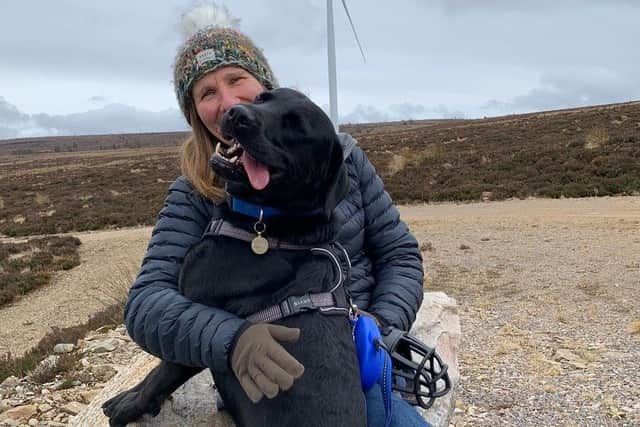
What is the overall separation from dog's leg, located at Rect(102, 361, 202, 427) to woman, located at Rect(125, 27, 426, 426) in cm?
19

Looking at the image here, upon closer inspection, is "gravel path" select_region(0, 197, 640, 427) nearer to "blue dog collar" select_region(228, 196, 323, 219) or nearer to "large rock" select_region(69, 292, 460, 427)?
"large rock" select_region(69, 292, 460, 427)

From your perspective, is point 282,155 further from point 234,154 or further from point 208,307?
point 208,307

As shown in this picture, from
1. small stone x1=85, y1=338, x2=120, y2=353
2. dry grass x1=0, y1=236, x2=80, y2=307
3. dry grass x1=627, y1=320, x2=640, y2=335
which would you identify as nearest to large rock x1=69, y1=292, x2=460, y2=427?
small stone x1=85, y1=338, x2=120, y2=353

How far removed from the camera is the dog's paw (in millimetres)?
2082

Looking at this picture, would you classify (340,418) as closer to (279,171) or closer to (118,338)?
(279,171)

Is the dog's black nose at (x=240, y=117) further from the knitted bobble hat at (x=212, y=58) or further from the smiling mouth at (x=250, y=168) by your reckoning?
the knitted bobble hat at (x=212, y=58)

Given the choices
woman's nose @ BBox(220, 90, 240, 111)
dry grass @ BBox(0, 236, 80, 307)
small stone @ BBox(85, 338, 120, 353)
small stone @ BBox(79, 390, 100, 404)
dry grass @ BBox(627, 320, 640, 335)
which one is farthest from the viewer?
dry grass @ BBox(0, 236, 80, 307)

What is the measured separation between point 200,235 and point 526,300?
5.40m

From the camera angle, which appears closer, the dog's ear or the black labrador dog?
the black labrador dog

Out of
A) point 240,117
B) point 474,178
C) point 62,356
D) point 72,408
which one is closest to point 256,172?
point 240,117

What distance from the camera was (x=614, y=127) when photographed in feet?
71.6

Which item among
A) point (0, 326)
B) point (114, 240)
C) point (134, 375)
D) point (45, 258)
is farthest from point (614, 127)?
point (134, 375)

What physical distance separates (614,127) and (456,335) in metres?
21.4

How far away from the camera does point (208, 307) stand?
173 cm
